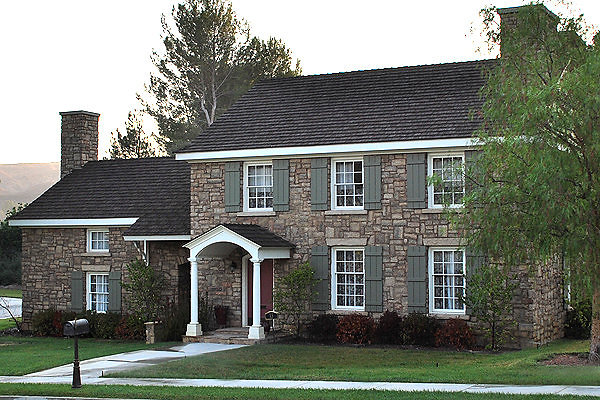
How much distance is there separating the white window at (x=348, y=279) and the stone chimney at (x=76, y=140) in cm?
1235

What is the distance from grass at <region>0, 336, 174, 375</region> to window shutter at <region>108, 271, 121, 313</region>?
1.56m

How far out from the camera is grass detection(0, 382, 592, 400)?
43.5ft

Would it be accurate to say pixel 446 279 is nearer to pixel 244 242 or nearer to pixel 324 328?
pixel 324 328

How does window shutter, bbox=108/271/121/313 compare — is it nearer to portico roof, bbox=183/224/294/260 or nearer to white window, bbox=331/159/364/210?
portico roof, bbox=183/224/294/260

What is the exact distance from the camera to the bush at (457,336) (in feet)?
69.5

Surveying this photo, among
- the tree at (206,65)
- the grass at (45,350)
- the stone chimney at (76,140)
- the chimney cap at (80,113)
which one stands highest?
the tree at (206,65)

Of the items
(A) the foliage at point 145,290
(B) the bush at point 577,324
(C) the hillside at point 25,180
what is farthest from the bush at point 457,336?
(C) the hillside at point 25,180

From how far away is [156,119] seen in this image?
45.7 meters

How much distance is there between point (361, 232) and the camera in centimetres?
2298

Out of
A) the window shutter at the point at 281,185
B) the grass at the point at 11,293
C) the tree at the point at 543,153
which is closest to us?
the tree at the point at 543,153

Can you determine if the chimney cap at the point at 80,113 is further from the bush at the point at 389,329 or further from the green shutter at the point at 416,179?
the bush at the point at 389,329

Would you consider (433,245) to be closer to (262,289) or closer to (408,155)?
(408,155)

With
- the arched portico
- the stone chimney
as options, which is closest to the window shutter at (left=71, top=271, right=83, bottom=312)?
the stone chimney

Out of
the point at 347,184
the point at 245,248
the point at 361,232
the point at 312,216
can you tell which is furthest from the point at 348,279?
the point at 245,248
